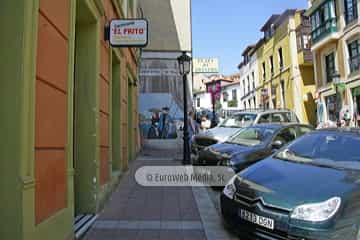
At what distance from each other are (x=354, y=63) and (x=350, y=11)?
376 centimetres

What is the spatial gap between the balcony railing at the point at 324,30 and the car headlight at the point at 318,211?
938 inches

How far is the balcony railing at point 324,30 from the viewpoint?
2394 centimetres

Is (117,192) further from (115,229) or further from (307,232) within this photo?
(307,232)

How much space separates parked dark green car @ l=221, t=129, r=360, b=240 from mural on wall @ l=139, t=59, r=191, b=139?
13668mm

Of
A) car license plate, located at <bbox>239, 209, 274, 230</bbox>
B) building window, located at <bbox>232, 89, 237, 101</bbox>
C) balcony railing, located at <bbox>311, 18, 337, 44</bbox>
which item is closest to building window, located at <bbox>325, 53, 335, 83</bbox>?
balcony railing, located at <bbox>311, 18, 337, 44</bbox>

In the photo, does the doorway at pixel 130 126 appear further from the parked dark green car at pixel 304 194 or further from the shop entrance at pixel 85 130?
the parked dark green car at pixel 304 194

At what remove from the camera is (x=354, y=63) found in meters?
21.9

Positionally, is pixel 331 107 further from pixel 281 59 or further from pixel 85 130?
pixel 85 130

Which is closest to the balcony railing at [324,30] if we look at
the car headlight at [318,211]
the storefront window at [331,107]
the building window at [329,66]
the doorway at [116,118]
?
the building window at [329,66]

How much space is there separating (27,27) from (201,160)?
602 cm

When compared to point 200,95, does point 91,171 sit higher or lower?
lower

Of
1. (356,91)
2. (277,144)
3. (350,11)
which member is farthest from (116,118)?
(350,11)

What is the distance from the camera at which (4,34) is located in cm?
288

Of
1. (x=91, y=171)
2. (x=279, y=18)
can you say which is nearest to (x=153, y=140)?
(x=91, y=171)
